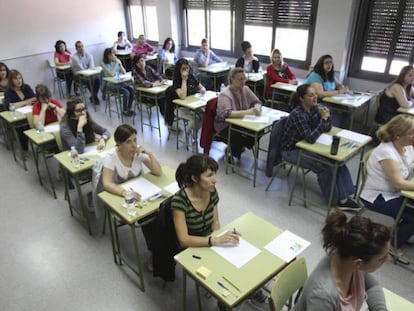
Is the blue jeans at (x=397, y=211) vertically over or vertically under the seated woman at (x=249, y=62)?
under

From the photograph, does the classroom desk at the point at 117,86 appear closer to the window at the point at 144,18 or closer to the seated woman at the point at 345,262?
the window at the point at 144,18

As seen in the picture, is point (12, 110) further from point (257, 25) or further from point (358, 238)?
point (257, 25)

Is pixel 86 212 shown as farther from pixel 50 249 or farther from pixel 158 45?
pixel 158 45

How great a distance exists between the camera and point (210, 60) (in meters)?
7.55

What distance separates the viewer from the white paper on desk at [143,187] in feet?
8.73

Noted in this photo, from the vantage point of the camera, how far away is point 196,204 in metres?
2.26

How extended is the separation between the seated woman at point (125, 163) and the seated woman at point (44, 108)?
5.95ft

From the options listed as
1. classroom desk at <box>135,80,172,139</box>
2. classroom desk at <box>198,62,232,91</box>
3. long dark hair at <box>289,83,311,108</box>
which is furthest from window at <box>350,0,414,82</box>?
classroom desk at <box>135,80,172,139</box>

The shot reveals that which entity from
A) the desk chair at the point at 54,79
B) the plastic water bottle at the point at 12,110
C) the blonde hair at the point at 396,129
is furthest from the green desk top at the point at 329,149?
the desk chair at the point at 54,79

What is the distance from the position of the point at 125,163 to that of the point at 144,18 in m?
7.80

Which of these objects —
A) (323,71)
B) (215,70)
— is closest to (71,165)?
(323,71)

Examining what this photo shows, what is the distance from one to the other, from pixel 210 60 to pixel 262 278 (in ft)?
20.9

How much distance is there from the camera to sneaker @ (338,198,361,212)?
12.0 ft

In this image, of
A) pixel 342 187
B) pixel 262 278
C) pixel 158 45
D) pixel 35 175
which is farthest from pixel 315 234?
pixel 158 45
